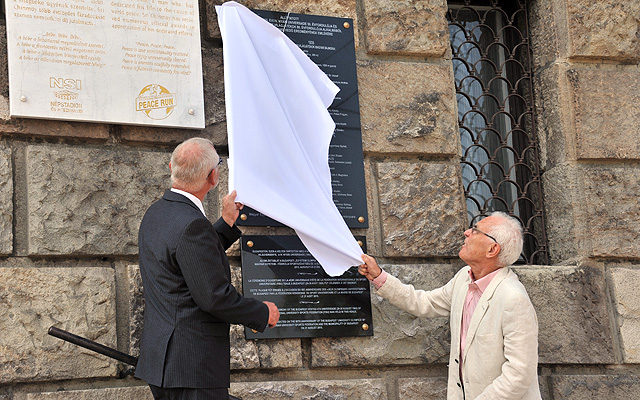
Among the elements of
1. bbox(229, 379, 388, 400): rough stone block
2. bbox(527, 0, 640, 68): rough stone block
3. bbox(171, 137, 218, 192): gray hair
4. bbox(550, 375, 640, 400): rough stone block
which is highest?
bbox(527, 0, 640, 68): rough stone block

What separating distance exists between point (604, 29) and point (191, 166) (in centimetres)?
288

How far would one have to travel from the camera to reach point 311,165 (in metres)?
3.88

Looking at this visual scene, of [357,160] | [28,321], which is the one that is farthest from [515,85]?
[28,321]

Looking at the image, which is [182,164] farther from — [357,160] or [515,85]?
[515,85]

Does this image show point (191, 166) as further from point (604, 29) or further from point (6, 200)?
point (604, 29)

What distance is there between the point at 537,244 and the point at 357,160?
1.32 m

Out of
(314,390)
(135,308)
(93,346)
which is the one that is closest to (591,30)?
(314,390)

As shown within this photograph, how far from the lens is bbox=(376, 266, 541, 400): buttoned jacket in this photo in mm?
3443

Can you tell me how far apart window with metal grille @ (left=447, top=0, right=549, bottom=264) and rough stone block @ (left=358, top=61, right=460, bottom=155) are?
32 cm

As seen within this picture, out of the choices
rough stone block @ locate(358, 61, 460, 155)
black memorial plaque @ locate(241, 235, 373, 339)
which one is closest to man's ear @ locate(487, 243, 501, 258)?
black memorial plaque @ locate(241, 235, 373, 339)

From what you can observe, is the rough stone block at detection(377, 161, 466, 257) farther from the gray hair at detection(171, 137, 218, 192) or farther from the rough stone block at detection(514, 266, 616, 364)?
the gray hair at detection(171, 137, 218, 192)

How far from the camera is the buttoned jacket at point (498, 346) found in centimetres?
344

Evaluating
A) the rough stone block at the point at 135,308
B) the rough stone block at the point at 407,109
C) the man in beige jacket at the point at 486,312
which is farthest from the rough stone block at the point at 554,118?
the rough stone block at the point at 135,308

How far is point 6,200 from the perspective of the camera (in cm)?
360
